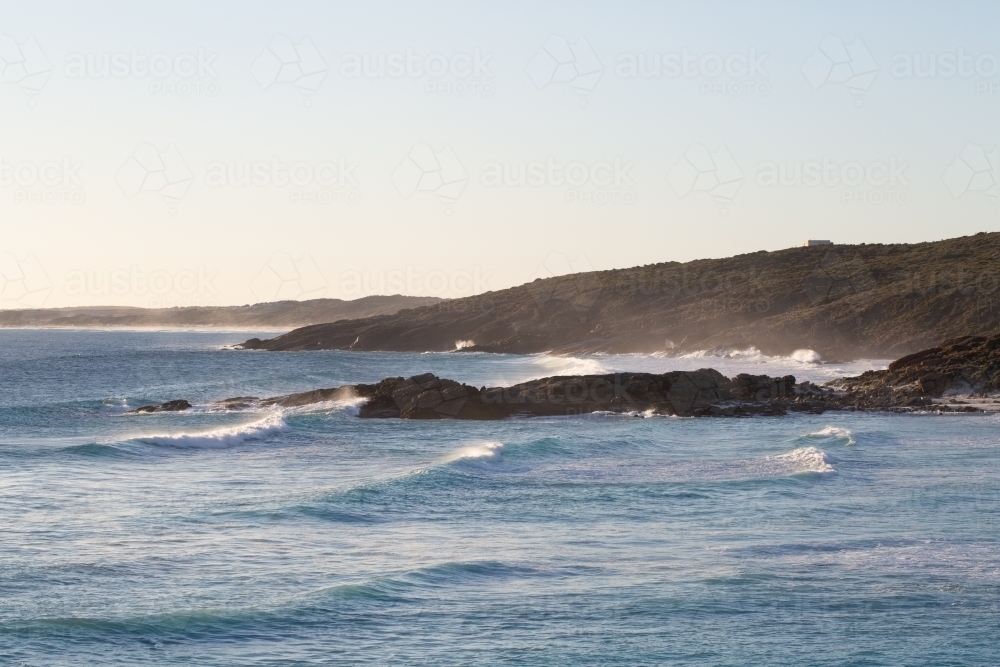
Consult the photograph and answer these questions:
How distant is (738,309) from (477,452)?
64.8m

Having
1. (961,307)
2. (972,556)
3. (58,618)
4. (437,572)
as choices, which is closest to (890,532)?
(972,556)

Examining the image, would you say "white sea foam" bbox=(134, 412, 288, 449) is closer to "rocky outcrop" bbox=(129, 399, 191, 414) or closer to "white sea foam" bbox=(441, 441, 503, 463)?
"white sea foam" bbox=(441, 441, 503, 463)

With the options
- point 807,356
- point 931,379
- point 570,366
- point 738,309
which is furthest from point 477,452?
point 738,309

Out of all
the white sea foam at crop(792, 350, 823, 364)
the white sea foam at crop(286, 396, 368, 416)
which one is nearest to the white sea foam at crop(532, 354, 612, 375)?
the white sea foam at crop(792, 350, 823, 364)

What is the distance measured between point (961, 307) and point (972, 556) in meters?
62.3

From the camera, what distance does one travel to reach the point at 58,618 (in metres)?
11.3

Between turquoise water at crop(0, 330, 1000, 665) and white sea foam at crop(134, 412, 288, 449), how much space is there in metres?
0.16

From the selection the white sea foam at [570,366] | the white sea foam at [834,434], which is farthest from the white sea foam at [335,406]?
the white sea foam at [570,366]

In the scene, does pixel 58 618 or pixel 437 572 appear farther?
pixel 437 572

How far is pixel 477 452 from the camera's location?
25422mm

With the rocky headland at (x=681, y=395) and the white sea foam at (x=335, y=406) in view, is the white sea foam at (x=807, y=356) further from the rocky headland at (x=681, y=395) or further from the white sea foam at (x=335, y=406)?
the white sea foam at (x=335, y=406)

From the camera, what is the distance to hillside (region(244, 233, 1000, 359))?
72.1 meters

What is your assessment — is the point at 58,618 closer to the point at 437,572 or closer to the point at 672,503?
the point at 437,572

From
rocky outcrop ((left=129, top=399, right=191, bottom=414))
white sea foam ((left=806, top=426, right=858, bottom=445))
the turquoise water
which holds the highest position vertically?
rocky outcrop ((left=129, top=399, right=191, bottom=414))
